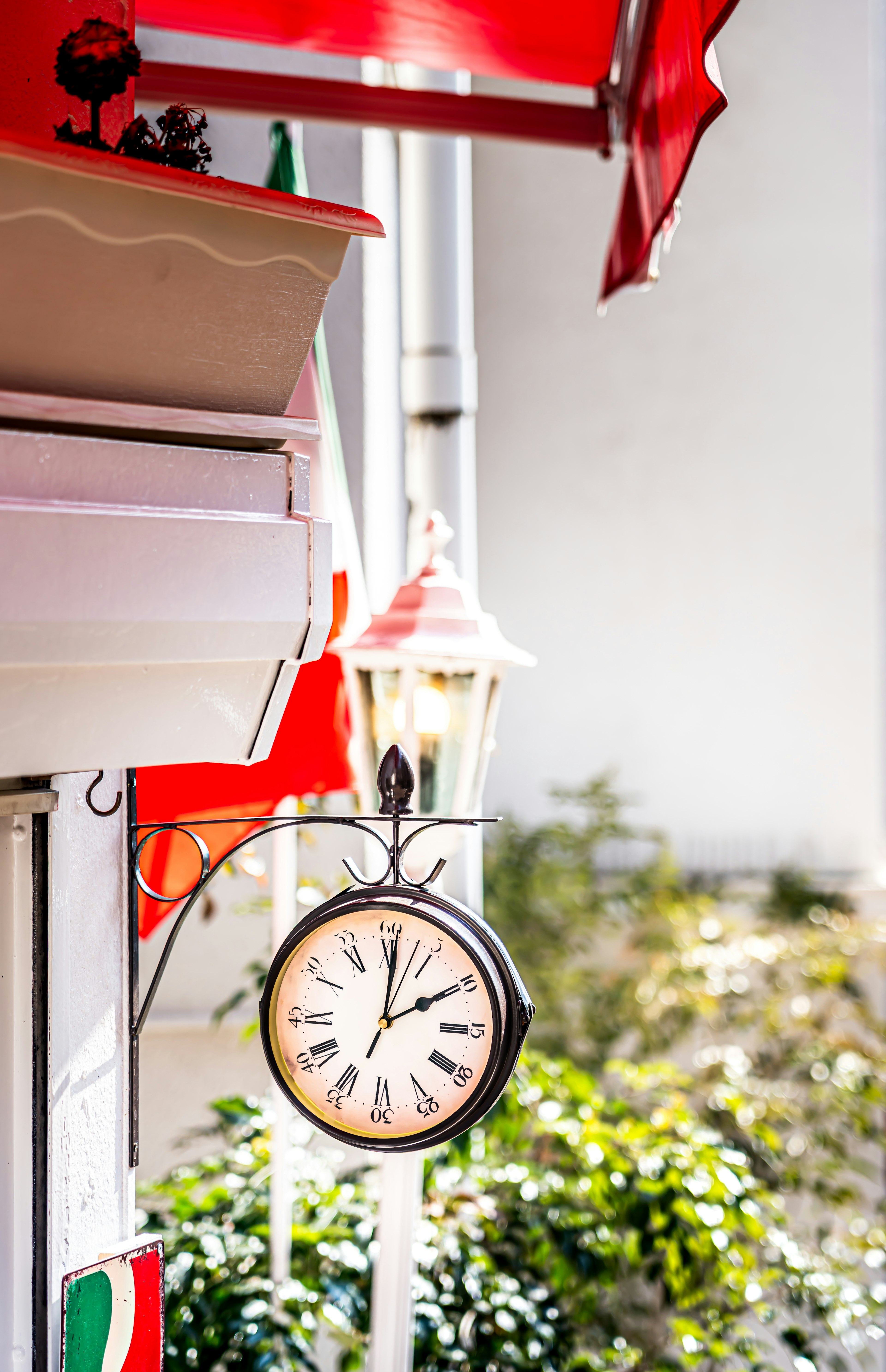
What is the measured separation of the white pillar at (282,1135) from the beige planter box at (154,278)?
114 cm

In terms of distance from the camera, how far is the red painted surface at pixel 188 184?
67cm

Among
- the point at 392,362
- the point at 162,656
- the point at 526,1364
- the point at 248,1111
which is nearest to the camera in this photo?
the point at 162,656

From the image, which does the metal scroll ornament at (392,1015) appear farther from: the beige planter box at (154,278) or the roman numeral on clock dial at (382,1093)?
the beige planter box at (154,278)

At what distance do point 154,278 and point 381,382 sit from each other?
2132mm

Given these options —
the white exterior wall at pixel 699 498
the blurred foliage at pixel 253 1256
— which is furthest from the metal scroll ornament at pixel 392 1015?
the white exterior wall at pixel 699 498

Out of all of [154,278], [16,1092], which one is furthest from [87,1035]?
[154,278]

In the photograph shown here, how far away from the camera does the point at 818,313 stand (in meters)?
4.78

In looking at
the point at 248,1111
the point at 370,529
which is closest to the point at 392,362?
the point at 370,529

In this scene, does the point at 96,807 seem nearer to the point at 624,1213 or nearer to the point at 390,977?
the point at 390,977

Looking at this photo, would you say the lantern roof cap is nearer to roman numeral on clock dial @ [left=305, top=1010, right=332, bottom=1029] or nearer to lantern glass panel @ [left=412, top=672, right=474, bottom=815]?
lantern glass panel @ [left=412, top=672, right=474, bottom=815]

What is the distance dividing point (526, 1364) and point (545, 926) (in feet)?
7.51

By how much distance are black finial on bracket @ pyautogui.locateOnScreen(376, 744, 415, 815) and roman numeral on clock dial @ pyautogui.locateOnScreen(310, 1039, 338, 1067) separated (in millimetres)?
268

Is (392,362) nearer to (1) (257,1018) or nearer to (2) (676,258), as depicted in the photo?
(1) (257,1018)

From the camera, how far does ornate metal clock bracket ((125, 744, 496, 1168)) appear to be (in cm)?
110
